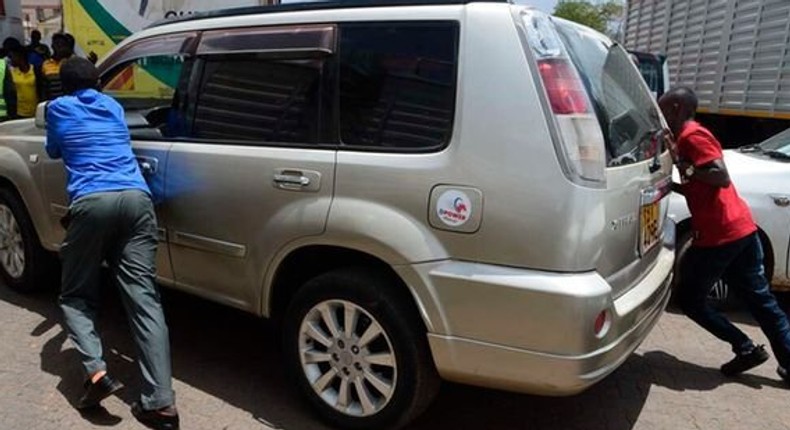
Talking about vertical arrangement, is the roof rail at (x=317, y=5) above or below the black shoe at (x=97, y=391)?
above

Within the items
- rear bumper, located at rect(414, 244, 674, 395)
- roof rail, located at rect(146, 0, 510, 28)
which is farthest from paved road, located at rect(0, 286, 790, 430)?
roof rail, located at rect(146, 0, 510, 28)

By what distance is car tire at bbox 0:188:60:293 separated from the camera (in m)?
4.45

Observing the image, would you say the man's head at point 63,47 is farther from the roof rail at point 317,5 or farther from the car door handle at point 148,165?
the car door handle at point 148,165

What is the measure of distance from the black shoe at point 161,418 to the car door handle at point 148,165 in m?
1.22

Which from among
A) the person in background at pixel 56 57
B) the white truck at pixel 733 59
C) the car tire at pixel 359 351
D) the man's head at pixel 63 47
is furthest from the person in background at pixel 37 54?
the white truck at pixel 733 59

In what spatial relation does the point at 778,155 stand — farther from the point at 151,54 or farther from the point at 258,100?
the point at 151,54

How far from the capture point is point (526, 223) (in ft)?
8.10

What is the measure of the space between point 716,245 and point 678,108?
766 mm

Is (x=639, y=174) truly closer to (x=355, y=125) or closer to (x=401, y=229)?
(x=401, y=229)

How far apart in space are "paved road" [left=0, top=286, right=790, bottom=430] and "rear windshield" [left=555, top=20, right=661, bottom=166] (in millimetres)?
1334

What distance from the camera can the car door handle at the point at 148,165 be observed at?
3.55m

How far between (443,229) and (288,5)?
1.40 m

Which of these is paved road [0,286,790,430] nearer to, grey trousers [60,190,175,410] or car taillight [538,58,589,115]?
grey trousers [60,190,175,410]

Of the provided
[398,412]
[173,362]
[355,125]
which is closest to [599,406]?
[398,412]
